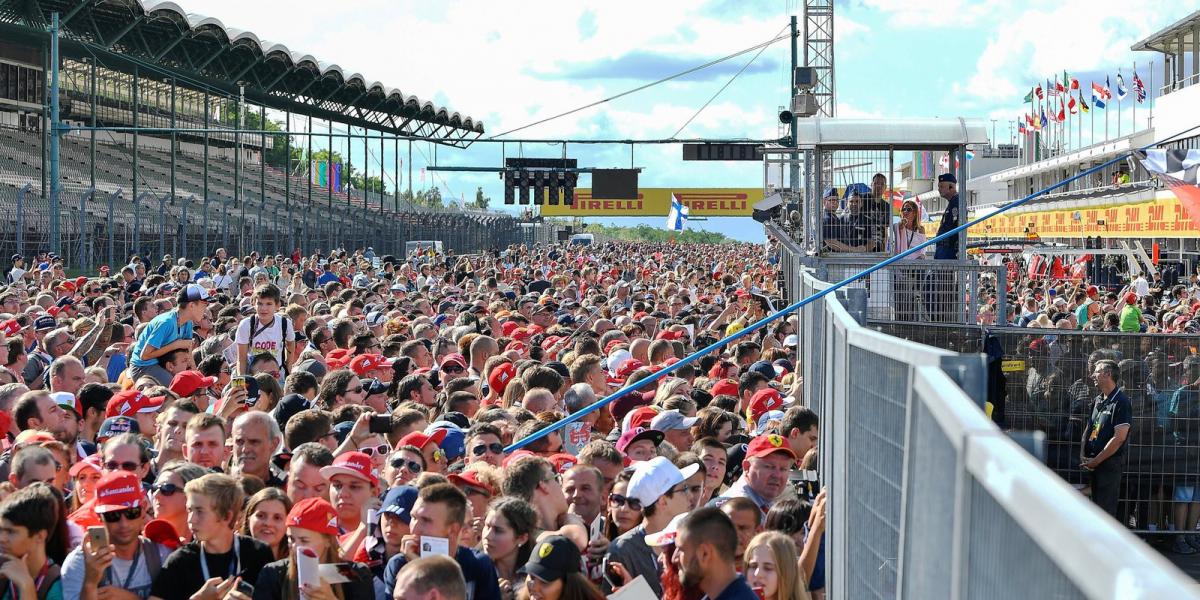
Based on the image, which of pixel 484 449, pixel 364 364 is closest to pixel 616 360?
pixel 364 364

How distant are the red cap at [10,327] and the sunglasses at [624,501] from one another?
8543mm

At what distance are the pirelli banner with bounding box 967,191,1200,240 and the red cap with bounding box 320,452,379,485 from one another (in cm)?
2526

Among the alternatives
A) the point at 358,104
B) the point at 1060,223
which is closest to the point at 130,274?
the point at 1060,223

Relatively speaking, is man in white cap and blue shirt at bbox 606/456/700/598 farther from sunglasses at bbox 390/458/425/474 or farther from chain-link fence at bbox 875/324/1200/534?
chain-link fence at bbox 875/324/1200/534

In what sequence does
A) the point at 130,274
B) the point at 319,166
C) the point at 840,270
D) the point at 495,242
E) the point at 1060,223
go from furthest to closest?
the point at 319,166 < the point at 495,242 < the point at 1060,223 < the point at 130,274 < the point at 840,270

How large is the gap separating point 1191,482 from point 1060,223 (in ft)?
132

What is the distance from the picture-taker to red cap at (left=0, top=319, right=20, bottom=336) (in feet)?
42.9

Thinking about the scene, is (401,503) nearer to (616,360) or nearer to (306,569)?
(306,569)

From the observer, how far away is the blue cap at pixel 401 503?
18.2ft

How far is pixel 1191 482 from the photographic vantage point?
928cm

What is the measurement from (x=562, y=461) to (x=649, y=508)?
53.8 inches

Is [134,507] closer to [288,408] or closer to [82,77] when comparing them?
[288,408]

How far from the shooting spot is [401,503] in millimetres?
5578

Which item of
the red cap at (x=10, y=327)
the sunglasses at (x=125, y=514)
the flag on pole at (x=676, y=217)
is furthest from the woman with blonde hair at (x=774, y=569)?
the flag on pole at (x=676, y=217)
